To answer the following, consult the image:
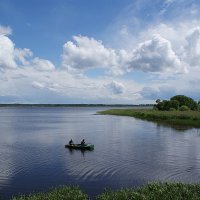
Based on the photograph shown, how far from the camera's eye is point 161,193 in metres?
32.5

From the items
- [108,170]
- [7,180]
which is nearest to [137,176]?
[108,170]

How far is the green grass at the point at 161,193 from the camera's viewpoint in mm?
31255

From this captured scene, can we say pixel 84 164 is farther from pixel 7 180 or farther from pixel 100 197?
pixel 100 197

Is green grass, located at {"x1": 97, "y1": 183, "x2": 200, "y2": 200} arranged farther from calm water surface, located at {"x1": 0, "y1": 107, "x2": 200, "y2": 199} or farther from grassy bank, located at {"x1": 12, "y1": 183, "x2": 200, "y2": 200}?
calm water surface, located at {"x1": 0, "y1": 107, "x2": 200, "y2": 199}

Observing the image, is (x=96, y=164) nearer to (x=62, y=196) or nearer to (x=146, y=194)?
(x=146, y=194)

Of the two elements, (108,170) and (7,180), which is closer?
(7,180)

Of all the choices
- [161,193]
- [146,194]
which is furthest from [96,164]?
[161,193]

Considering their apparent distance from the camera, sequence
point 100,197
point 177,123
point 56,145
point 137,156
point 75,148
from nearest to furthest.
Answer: point 100,197, point 137,156, point 75,148, point 56,145, point 177,123

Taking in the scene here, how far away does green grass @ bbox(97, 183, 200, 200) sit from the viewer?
3125 centimetres

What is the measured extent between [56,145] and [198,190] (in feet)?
146

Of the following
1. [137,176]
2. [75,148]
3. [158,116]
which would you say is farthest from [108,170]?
[158,116]

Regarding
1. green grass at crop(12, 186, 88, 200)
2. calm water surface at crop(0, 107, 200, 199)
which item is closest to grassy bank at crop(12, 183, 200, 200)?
green grass at crop(12, 186, 88, 200)

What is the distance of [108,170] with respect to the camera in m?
48.7

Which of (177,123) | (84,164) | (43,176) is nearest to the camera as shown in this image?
(43,176)
